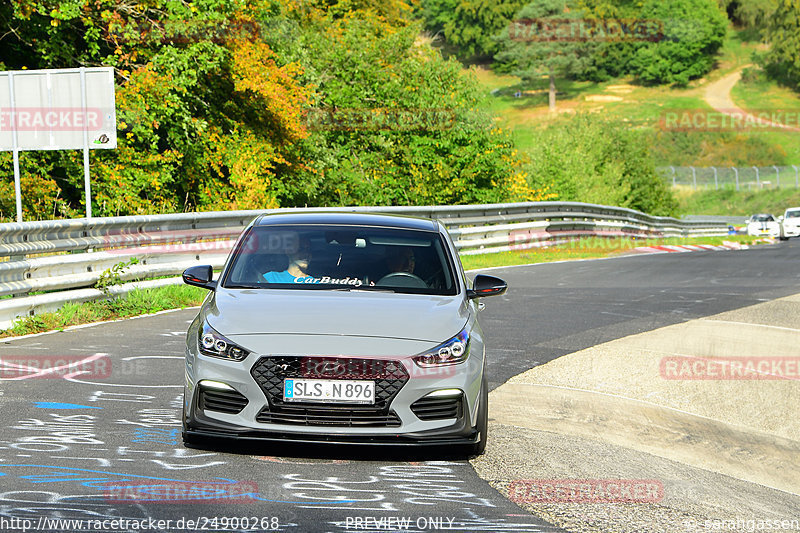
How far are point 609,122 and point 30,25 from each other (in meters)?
41.3

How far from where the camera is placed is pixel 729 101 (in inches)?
5133

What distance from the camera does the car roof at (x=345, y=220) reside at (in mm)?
7742

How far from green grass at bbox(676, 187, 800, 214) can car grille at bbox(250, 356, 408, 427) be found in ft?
262

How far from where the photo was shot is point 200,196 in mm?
28172

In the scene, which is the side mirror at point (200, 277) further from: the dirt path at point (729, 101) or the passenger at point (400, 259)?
the dirt path at point (729, 101)

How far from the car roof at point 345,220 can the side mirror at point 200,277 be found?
591 millimetres

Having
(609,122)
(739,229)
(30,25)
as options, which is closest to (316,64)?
(30,25)

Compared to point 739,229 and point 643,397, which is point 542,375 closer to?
point 643,397

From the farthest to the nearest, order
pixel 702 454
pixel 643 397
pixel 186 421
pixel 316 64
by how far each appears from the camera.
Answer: pixel 316 64, pixel 643 397, pixel 702 454, pixel 186 421

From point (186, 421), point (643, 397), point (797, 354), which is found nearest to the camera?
point (186, 421)

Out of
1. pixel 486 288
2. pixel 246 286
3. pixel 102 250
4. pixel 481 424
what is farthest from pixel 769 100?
pixel 481 424

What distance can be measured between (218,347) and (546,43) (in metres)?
137

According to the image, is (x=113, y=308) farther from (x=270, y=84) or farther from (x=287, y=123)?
(x=287, y=123)

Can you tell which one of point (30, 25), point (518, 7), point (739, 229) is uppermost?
point (518, 7)
